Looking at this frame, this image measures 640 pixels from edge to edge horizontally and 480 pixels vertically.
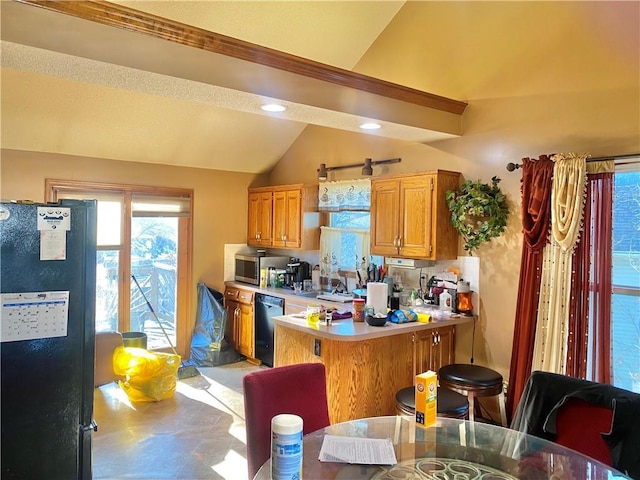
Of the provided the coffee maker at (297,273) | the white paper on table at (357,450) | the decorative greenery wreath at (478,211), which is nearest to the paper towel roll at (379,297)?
the decorative greenery wreath at (478,211)

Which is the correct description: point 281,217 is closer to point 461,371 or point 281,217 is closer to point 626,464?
point 461,371

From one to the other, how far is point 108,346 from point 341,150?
3.11 m

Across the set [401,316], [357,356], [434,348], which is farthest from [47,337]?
[434,348]

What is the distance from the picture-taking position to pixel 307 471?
1.65 metres

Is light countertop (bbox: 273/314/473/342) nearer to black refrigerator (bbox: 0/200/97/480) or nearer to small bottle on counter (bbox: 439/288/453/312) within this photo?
small bottle on counter (bbox: 439/288/453/312)

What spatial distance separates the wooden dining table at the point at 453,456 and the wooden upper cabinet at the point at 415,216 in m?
1.90

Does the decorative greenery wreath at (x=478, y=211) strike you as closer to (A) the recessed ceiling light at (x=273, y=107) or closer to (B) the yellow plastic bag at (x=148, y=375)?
(A) the recessed ceiling light at (x=273, y=107)

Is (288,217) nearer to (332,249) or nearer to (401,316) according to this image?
(332,249)

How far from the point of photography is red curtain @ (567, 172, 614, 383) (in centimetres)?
295

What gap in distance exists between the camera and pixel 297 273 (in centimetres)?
545

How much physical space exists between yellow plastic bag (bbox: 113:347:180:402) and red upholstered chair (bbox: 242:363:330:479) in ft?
8.00

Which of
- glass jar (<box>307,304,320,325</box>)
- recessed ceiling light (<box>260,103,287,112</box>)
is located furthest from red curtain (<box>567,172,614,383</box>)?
recessed ceiling light (<box>260,103,287,112</box>)

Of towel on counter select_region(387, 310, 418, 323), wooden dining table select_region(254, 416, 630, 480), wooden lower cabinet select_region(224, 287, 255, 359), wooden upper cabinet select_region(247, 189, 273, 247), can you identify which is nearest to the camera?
wooden dining table select_region(254, 416, 630, 480)

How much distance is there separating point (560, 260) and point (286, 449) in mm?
2490
